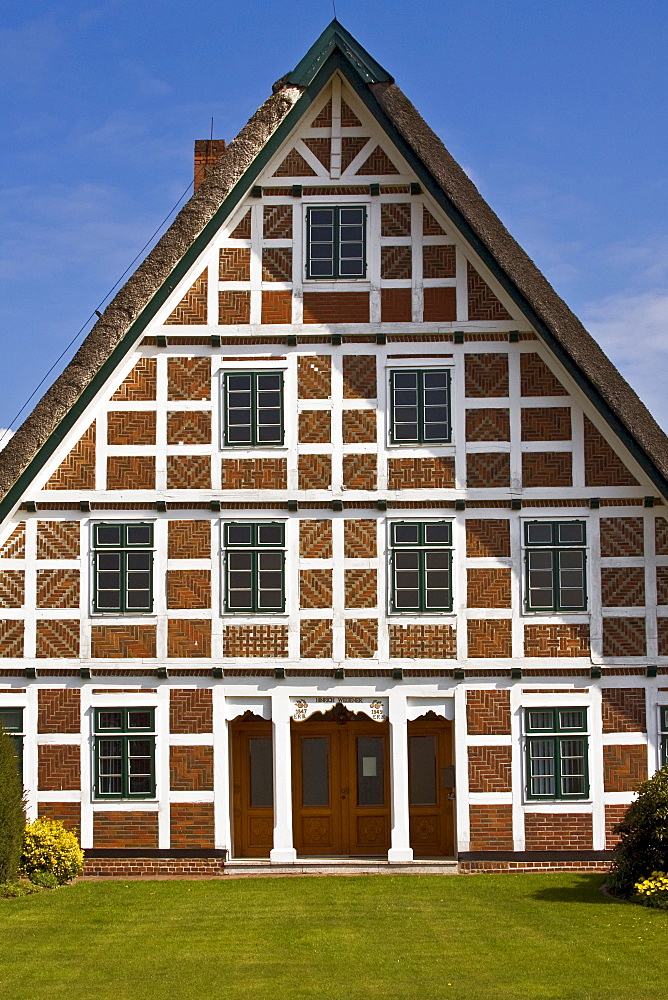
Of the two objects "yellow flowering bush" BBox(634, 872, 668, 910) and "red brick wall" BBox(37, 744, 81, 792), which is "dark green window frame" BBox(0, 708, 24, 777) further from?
"yellow flowering bush" BBox(634, 872, 668, 910)

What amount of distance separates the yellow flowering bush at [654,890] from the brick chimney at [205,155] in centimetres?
1503

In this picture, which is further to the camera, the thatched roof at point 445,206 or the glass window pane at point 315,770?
the glass window pane at point 315,770

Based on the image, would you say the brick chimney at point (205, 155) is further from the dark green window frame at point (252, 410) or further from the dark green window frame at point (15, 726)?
the dark green window frame at point (15, 726)

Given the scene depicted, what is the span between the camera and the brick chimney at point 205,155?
A: 23531 millimetres

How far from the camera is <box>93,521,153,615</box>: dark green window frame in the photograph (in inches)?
779

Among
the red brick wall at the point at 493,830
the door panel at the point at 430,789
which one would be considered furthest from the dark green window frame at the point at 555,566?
the red brick wall at the point at 493,830

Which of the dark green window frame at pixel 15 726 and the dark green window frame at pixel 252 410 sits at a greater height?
the dark green window frame at pixel 252 410

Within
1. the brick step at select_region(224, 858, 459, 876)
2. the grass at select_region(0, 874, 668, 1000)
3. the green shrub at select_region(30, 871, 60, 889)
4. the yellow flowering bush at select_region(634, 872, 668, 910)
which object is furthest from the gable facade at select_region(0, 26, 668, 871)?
the yellow flowering bush at select_region(634, 872, 668, 910)

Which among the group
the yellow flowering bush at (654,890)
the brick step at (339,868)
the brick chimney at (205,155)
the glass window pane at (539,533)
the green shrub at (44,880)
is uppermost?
the brick chimney at (205,155)

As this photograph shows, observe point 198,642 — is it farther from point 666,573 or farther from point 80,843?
point 666,573

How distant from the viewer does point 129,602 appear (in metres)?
19.8

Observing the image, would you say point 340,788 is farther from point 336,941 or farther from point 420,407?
point 420,407

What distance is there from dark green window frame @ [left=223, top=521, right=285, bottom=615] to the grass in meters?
4.34

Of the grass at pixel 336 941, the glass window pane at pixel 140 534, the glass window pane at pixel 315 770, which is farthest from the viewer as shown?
the glass window pane at pixel 315 770
